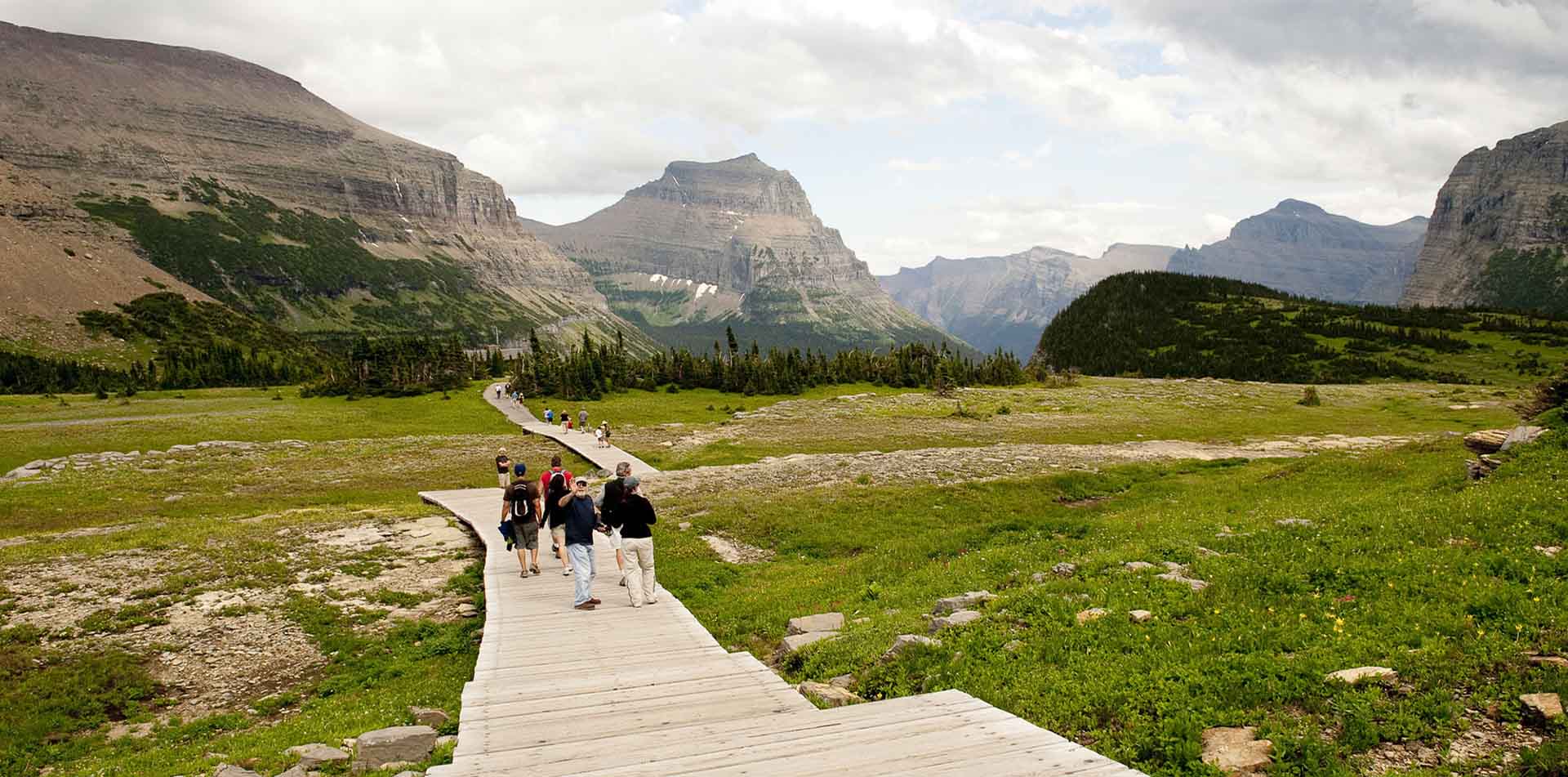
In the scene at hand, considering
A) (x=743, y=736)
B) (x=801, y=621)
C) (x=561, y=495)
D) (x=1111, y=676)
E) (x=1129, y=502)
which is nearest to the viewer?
(x=743, y=736)

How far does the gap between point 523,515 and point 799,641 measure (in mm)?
11001

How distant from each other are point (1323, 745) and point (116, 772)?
19571mm

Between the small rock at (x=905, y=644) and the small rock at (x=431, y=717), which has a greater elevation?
the small rock at (x=905, y=644)

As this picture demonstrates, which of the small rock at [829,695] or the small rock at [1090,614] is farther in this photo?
the small rock at [1090,614]

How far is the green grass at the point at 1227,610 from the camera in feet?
32.4

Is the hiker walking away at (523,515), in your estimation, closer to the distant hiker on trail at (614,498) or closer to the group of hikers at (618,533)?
the group of hikers at (618,533)

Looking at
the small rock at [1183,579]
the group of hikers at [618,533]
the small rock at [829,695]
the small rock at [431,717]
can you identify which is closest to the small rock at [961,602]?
the small rock at [1183,579]

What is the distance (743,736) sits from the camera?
9891 millimetres

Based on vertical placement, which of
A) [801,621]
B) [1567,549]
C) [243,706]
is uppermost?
[1567,549]

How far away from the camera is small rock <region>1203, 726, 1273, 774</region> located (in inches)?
356

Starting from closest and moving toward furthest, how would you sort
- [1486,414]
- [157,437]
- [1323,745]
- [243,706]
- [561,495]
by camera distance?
[1323,745] < [243,706] < [561,495] < [157,437] < [1486,414]

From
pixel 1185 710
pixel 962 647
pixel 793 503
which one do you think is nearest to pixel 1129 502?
pixel 793 503

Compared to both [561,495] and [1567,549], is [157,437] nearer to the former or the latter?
[561,495]

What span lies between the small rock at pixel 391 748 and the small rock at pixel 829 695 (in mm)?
6590
